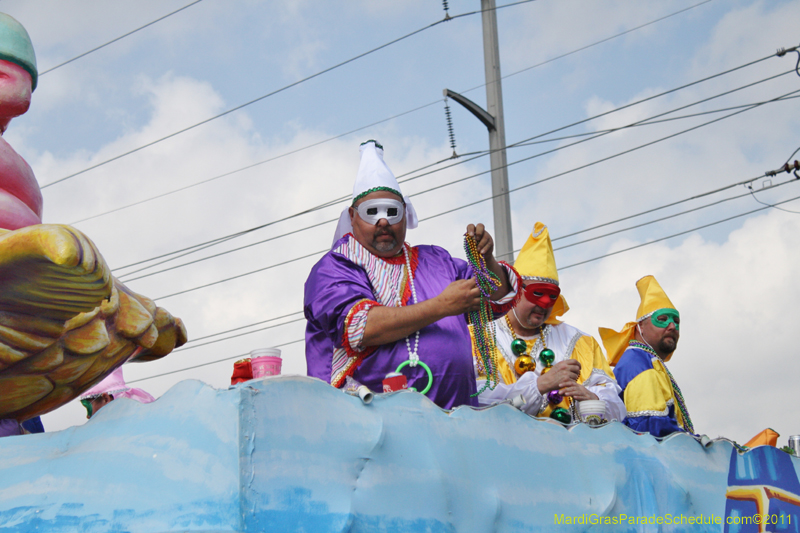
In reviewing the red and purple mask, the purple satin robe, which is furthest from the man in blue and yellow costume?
the purple satin robe

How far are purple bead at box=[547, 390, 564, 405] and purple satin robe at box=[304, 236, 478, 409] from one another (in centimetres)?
78

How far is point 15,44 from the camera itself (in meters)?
2.48

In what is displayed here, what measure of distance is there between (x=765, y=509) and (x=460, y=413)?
55.3 inches

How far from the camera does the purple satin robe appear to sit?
96.3 inches

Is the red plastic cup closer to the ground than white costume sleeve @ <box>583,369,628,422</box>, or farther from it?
closer to the ground

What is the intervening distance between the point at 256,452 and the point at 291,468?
9 cm

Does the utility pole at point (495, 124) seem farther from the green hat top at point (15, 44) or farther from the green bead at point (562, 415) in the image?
the green hat top at point (15, 44)

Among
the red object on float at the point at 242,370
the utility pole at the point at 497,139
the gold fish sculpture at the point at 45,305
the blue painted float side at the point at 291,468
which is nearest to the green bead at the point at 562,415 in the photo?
the blue painted float side at the point at 291,468

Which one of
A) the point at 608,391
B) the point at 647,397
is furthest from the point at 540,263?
the point at 647,397

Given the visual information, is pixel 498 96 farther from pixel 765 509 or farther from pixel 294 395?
pixel 294 395

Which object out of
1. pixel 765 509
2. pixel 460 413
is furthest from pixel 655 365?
pixel 460 413

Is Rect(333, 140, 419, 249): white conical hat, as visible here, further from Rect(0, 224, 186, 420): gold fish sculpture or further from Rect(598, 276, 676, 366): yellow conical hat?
Rect(598, 276, 676, 366): yellow conical hat

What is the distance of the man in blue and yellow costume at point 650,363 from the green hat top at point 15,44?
9.87 feet

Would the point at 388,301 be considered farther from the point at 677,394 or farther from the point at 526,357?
the point at 677,394
